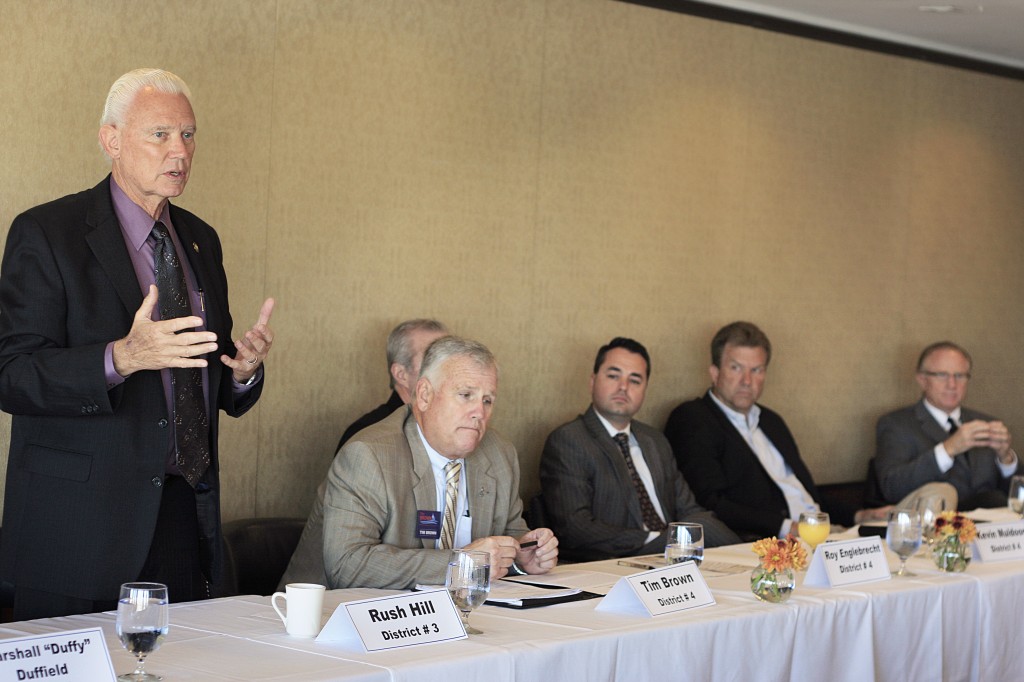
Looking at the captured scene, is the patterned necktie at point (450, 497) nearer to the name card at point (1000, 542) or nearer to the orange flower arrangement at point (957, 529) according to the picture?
the orange flower arrangement at point (957, 529)

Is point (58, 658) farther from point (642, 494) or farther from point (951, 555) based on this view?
point (642, 494)

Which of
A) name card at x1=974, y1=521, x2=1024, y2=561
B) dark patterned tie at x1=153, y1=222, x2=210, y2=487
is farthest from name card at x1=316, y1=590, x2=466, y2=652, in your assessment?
name card at x1=974, y1=521, x2=1024, y2=561

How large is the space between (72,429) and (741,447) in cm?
351

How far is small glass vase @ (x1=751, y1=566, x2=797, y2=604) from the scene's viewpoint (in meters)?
2.73

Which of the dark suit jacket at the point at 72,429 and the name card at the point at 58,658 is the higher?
the dark suit jacket at the point at 72,429

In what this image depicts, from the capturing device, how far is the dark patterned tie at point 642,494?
486 cm

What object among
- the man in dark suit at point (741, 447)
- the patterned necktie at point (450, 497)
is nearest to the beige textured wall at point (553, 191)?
the man in dark suit at point (741, 447)

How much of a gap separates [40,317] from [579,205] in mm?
3071

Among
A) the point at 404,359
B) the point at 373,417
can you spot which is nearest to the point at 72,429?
the point at 373,417

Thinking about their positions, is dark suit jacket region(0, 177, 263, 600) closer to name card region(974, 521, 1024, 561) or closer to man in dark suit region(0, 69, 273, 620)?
man in dark suit region(0, 69, 273, 620)

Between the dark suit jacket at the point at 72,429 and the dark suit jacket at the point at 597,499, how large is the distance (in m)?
2.18

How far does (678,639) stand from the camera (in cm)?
245

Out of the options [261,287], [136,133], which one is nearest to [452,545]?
[136,133]

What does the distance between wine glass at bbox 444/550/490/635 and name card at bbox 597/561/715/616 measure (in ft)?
1.16
